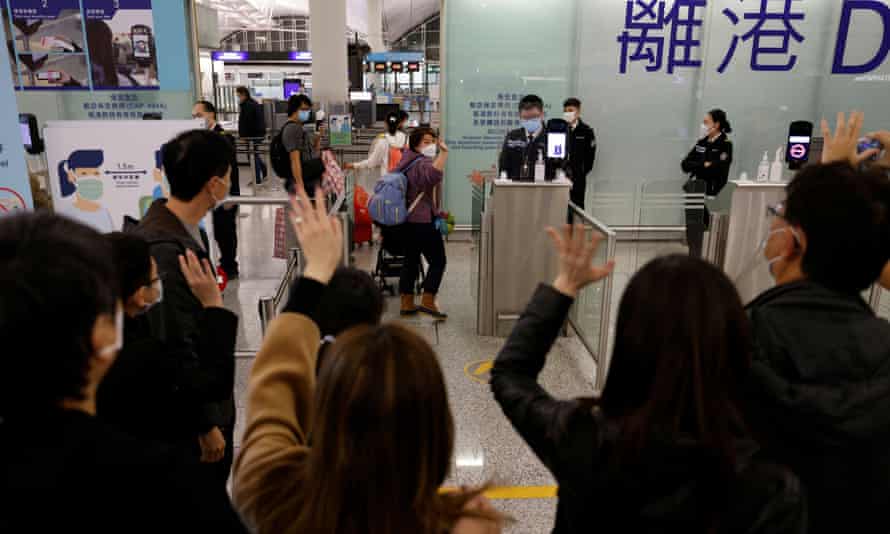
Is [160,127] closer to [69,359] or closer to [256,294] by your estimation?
[256,294]

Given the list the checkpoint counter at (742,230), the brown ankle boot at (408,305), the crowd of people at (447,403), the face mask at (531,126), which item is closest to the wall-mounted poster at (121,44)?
the brown ankle boot at (408,305)

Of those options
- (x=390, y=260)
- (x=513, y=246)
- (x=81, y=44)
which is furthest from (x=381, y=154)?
(x=81, y=44)

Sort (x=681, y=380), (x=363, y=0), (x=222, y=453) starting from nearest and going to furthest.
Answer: (x=681, y=380) → (x=222, y=453) → (x=363, y=0)

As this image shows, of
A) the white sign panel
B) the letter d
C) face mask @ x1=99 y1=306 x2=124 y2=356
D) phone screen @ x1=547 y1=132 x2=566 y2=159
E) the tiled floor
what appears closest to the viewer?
face mask @ x1=99 y1=306 x2=124 y2=356

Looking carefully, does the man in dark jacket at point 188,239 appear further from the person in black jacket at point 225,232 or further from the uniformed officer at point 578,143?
the uniformed officer at point 578,143

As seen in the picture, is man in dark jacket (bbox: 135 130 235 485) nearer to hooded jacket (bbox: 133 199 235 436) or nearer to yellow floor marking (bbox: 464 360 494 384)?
hooded jacket (bbox: 133 199 235 436)

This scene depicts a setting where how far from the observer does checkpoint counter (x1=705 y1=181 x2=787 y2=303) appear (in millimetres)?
4662

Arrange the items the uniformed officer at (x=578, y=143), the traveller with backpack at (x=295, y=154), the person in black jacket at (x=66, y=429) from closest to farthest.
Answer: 1. the person in black jacket at (x=66, y=429)
2. the traveller with backpack at (x=295, y=154)
3. the uniformed officer at (x=578, y=143)

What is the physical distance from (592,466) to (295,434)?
20.4 inches

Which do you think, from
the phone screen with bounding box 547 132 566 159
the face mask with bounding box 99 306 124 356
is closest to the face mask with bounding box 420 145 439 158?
the phone screen with bounding box 547 132 566 159

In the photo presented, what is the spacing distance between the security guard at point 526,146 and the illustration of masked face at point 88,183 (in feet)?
9.08

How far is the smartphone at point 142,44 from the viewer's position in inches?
168

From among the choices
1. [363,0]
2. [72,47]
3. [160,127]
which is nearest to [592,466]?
[160,127]

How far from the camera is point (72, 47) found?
13.9 ft
